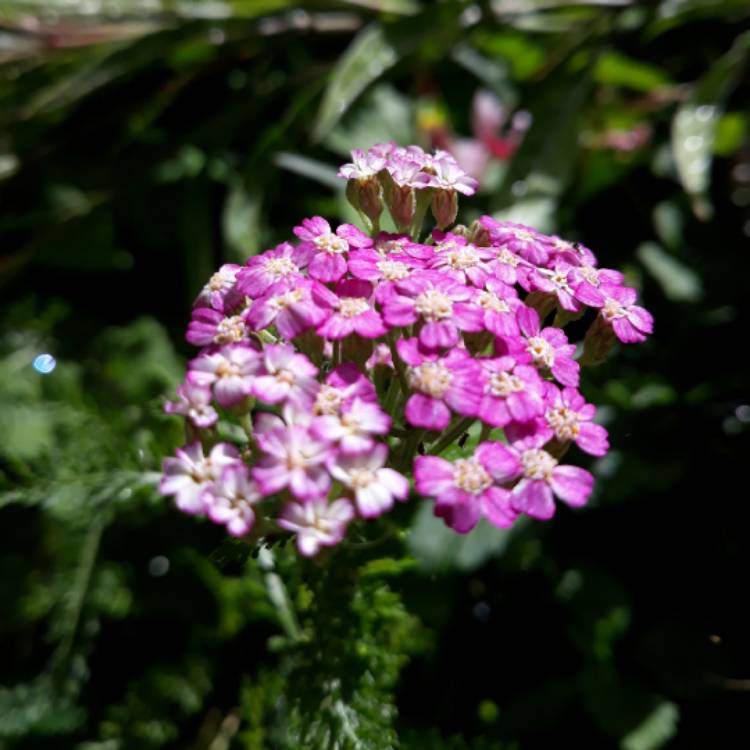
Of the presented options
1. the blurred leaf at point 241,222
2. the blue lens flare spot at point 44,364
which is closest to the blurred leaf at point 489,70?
the blurred leaf at point 241,222

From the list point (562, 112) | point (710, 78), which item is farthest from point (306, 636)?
point (710, 78)

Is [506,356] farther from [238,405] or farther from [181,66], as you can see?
[181,66]

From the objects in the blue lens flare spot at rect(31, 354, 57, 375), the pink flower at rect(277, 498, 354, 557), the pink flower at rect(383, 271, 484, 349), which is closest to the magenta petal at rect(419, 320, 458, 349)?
the pink flower at rect(383, 271, 484, 349)

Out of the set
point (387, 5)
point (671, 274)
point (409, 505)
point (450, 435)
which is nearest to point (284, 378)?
point (450, 435)

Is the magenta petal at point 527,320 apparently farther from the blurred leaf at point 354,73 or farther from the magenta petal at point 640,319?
the blurred leaf at point 354,73

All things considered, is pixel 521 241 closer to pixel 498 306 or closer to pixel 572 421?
pixel 498 306

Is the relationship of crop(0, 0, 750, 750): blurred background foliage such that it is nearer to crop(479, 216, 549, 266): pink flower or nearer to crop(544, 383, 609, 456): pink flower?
crop(544, 383, 609, 456): pink flower
